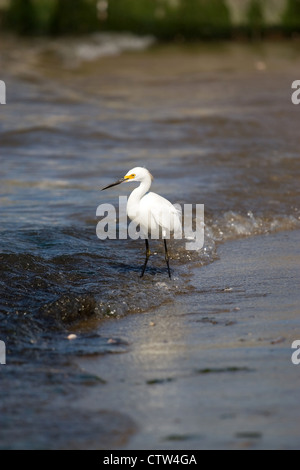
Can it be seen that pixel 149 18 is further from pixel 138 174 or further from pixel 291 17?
pixel 138 174

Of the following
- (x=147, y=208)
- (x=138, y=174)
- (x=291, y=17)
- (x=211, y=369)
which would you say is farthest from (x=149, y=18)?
(x=211, y=369)

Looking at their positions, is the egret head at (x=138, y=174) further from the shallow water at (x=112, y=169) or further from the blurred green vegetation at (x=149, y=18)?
the blurred green vegetation at (x=149, y=18)

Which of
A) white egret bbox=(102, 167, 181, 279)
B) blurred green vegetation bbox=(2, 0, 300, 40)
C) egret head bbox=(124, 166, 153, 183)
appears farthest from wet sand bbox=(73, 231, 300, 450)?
blurred green vegetation bbox=(2, 0, 300, 40)

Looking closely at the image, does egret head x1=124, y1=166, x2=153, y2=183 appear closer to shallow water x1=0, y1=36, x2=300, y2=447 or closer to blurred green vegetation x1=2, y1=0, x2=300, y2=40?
shallow water x1=0, y1=36, x2=300, y2=447

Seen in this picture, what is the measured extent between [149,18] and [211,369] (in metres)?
17.7

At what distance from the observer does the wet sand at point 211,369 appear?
3195mm

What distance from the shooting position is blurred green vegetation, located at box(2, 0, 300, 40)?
19938mm

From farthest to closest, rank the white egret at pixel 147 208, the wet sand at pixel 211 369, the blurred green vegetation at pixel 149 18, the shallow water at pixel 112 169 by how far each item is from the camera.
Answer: the blurred green vegetation at pixel 149 18 < the white egret at pixel 147 208 < the shallow water at pixel 112 169 < the wet sand at pixel 211 369

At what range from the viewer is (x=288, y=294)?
5078 mm

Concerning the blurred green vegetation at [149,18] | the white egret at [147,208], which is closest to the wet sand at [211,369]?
the white egret at [147,208]

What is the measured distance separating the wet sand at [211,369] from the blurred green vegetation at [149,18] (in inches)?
621

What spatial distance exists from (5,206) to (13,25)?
14.4m
